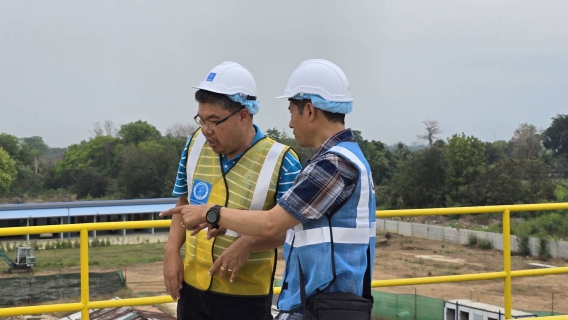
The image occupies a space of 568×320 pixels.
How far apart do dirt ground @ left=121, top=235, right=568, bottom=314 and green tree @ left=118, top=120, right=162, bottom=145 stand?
26.7 m

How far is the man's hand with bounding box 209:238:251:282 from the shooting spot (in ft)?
8.05

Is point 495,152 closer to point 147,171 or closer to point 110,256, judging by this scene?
point 147,171

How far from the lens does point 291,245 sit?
7.22 feet

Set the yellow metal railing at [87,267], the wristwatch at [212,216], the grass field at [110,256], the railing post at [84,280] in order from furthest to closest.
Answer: the grass field at [110,256], the railing post at [84,280], the yellow metal railing at [87,267], the wristwatch at [212,216]

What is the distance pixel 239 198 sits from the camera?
2.55 metres

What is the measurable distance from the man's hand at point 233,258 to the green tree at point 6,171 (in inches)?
Result: 3488

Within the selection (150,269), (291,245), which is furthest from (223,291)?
(150,269)

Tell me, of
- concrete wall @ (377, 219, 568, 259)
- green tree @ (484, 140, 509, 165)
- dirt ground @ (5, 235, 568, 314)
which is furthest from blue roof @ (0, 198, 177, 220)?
green tree @ (484, 140, 509, 165)

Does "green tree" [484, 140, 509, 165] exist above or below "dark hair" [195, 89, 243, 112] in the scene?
above

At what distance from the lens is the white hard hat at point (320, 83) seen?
2.18 meters

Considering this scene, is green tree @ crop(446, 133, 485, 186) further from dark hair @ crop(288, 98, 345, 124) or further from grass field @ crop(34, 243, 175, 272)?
dark hair @ crop(288, 98, 345, 124)

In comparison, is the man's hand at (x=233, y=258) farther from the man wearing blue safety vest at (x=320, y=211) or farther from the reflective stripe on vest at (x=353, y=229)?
the reflective stripe on vest at (x=353, y=229)

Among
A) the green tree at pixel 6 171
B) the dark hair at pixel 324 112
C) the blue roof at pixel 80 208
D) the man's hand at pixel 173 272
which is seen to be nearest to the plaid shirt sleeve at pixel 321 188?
the dark hair at pixel 324 112

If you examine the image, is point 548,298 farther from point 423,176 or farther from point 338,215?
point 338,215
